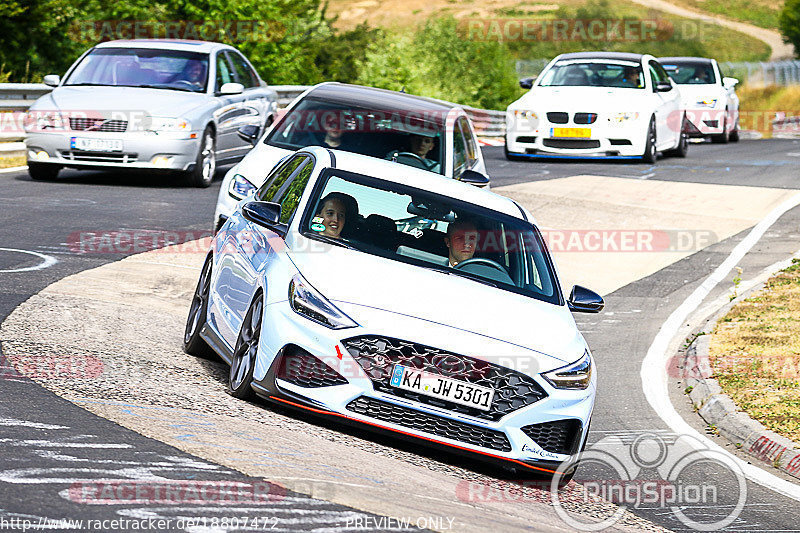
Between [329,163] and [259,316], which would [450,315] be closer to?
[259,316]

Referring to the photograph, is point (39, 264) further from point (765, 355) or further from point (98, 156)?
point (765, 355)

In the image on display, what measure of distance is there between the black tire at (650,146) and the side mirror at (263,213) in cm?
1573

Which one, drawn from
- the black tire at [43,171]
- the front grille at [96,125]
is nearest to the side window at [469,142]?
the front grille at [96,125]

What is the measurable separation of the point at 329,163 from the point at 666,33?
103 meters

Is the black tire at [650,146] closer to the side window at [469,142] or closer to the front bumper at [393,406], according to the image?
the side window at [469,142]

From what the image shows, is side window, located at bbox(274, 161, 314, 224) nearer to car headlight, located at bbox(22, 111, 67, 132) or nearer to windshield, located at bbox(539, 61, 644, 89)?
car headlight, located at bbox(22, 111, 67, 132)

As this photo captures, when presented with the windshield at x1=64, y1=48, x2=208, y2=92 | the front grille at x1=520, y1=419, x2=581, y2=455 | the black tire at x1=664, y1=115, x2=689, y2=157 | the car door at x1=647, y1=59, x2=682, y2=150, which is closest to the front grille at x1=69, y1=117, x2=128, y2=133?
the windshield at x1=64, y1=48, x2=208, y2=92

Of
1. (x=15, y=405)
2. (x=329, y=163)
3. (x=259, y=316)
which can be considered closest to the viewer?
(x=15, y=405)

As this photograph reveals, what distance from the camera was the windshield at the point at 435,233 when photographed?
25.3 ft

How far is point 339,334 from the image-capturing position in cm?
675

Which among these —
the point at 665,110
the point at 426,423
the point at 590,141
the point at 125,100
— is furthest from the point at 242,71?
the point at 426,423

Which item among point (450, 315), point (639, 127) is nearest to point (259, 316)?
point (450, 315)

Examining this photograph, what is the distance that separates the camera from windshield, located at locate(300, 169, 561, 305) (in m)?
7.72

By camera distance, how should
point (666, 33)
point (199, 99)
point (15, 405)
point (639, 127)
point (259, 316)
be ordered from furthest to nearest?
point (666, 33)
point (639, 127)
point (199, 99)
point (259, 316)
point (15, 405)
